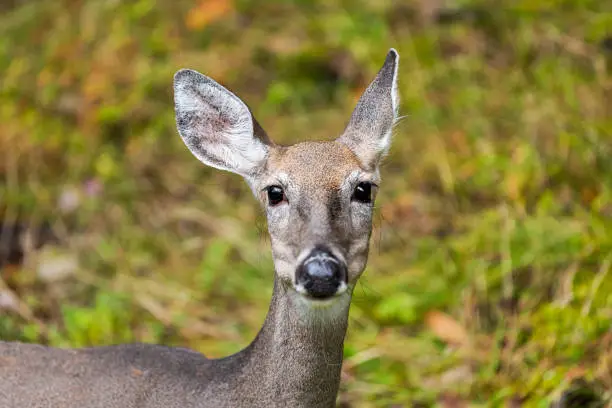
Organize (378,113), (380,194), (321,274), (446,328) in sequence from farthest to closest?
(380,194)
(446,328)
(378,113)
(321,274)

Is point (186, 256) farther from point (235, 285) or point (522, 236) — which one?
point (522, 236)

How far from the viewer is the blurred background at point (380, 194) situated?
16.8 ft

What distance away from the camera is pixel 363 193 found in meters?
3.68

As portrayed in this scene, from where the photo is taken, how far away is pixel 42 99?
739 centimetres

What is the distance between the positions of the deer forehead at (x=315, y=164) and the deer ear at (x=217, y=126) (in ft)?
0.35

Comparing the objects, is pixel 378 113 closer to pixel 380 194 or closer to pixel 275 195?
pixel 275 195

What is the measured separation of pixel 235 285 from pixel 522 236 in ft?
5.01

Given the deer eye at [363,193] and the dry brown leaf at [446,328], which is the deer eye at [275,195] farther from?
the dry brown leaf at [446,328]


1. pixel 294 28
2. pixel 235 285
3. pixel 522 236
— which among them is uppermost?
pixel 294 28

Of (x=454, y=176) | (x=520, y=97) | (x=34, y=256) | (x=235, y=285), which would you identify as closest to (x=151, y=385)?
(x=235, y=285)

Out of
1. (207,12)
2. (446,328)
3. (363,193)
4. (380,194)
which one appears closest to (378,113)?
(363,193)

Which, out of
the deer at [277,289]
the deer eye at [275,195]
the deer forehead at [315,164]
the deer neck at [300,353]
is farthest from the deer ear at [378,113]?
the deer neck at [300,353]

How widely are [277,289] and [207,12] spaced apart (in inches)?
199

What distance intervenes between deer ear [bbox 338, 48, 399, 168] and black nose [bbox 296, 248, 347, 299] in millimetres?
769
